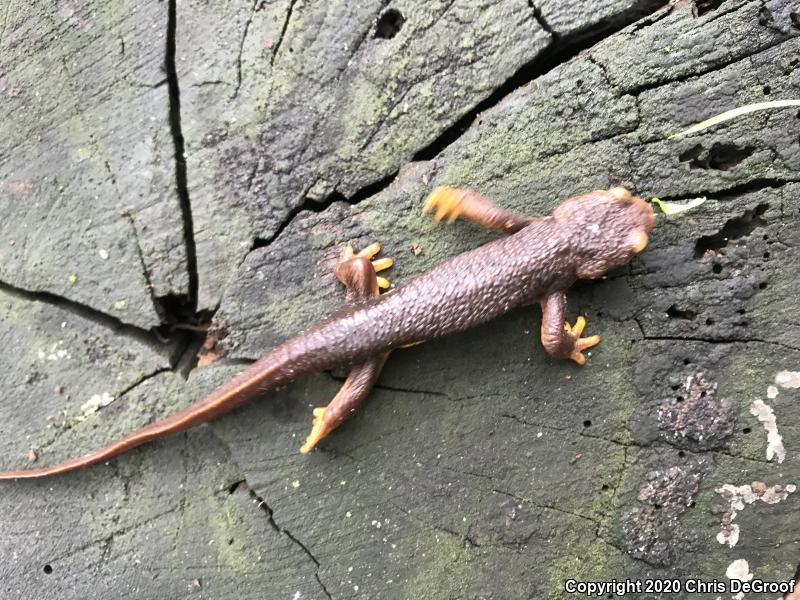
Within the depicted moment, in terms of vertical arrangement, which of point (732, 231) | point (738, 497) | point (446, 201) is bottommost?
point (738, 497)

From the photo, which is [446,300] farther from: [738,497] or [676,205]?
[738,497]

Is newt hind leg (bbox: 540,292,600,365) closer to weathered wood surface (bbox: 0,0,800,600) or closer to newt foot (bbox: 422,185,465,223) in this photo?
weathered wood surface (bbox: 0,0,800,600)

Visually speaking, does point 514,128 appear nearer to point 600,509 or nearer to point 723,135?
point 723,135

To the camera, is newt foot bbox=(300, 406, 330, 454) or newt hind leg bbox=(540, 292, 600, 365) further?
newt foot bbox=(300, 406, 330, 454)

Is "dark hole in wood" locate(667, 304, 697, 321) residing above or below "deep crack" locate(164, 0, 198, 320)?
below

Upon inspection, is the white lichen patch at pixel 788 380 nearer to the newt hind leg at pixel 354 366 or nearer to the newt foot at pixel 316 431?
the newt hind leg at pixel 354 366

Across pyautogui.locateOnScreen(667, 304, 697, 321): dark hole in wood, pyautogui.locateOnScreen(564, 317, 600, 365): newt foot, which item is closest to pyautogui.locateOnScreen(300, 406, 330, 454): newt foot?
pyautogui.locateOnScreen(564, 317, 600, 365): newt foot

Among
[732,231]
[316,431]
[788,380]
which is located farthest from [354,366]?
[788,380]

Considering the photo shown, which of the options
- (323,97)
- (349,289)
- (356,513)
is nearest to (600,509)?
(356,513)
